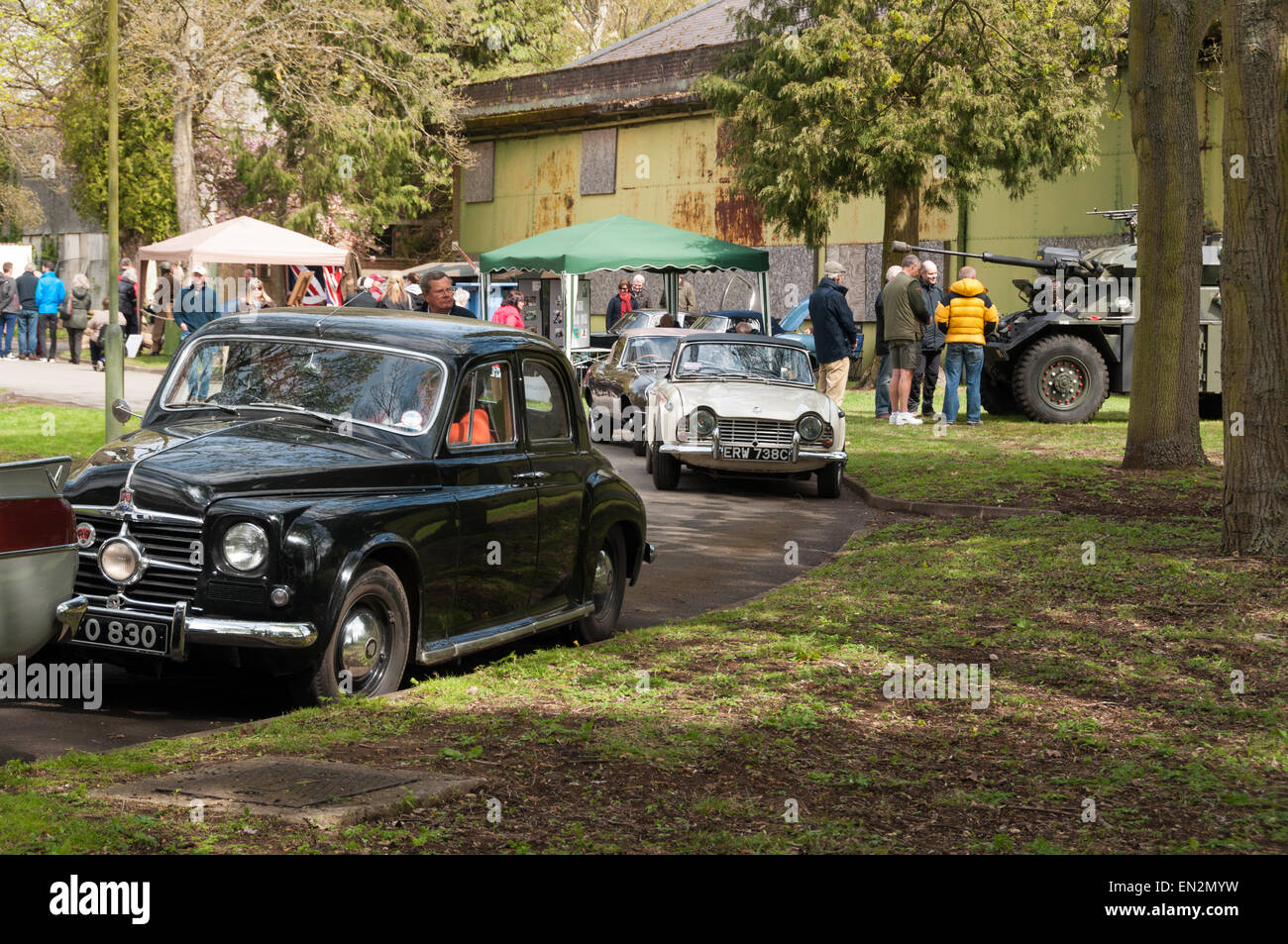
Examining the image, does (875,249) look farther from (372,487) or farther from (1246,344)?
(372,487)

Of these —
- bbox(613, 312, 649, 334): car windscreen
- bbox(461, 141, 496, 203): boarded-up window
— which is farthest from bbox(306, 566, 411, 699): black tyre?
bbox(461, 141, 496, 203): boarded-up window

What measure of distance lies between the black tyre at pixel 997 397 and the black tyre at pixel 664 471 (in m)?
8.69

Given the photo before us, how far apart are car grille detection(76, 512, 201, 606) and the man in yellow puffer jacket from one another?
1523 centimetres

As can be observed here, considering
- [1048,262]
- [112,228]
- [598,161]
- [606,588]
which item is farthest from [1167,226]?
[598,161]

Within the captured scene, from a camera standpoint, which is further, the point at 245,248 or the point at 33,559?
the point at 245,248

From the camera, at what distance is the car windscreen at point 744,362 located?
1630 cm

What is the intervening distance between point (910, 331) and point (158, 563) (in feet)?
49.5

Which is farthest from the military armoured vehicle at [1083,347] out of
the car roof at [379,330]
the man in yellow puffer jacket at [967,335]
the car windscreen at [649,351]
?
the car roof at [379,330]

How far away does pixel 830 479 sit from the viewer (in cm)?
1543

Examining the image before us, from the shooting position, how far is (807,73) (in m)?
26.9

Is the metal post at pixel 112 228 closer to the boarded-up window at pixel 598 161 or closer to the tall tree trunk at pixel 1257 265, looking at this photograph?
the tall tree trunk at pixel 1257 265

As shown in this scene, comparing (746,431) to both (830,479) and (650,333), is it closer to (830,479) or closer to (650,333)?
(830,479)

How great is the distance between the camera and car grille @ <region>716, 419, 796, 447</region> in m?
15.1

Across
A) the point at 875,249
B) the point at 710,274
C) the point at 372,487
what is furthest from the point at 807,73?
the point at 372,487
